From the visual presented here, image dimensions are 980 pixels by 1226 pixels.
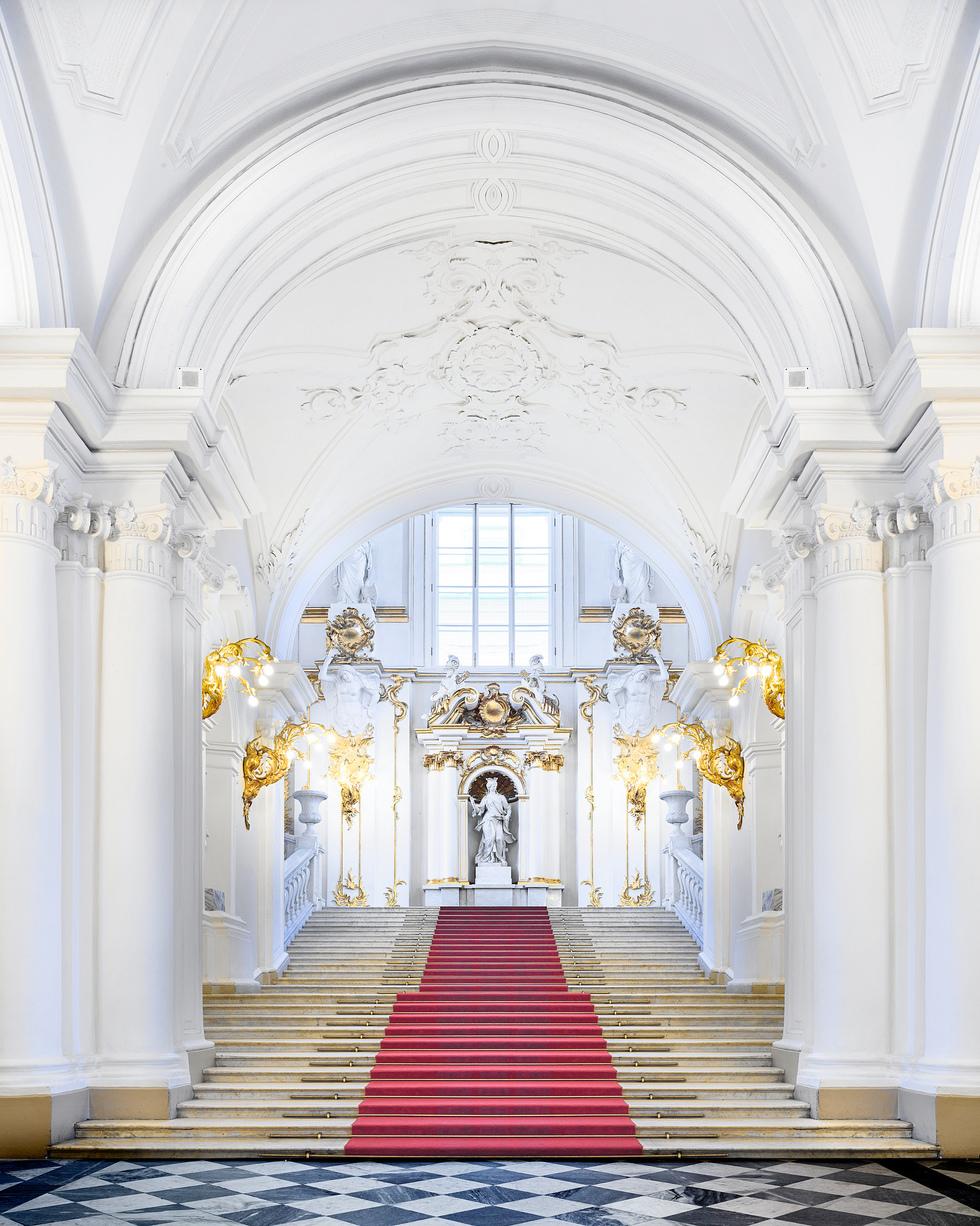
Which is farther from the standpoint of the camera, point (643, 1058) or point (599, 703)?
point (599, 703)

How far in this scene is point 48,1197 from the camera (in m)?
7.98

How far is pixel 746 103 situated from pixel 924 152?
1.28 metres

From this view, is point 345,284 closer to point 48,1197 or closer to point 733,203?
point 733,203

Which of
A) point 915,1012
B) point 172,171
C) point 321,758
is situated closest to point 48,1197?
point 915,1012

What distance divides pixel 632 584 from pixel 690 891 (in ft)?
27.4

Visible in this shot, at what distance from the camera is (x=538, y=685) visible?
90.0 ft

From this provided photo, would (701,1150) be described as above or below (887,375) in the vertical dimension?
below

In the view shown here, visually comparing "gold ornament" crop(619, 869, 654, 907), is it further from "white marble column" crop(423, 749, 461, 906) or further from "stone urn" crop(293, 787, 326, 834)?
"stone urn" crop(293, 787, 326, 834)

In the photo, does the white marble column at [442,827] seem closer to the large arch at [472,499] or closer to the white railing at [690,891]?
the white railing at [690,891]

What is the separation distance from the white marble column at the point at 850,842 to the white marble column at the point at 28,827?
486cm

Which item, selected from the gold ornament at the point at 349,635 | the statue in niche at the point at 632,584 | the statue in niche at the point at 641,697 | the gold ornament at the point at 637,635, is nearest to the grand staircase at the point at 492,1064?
the statue in niche at the point at 641,697

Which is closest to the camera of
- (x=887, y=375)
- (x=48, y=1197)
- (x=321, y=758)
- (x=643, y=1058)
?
(x=48, y=1197)

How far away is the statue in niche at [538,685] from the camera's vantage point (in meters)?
27.3

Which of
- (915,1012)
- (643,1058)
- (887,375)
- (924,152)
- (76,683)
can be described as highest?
(924,152)
